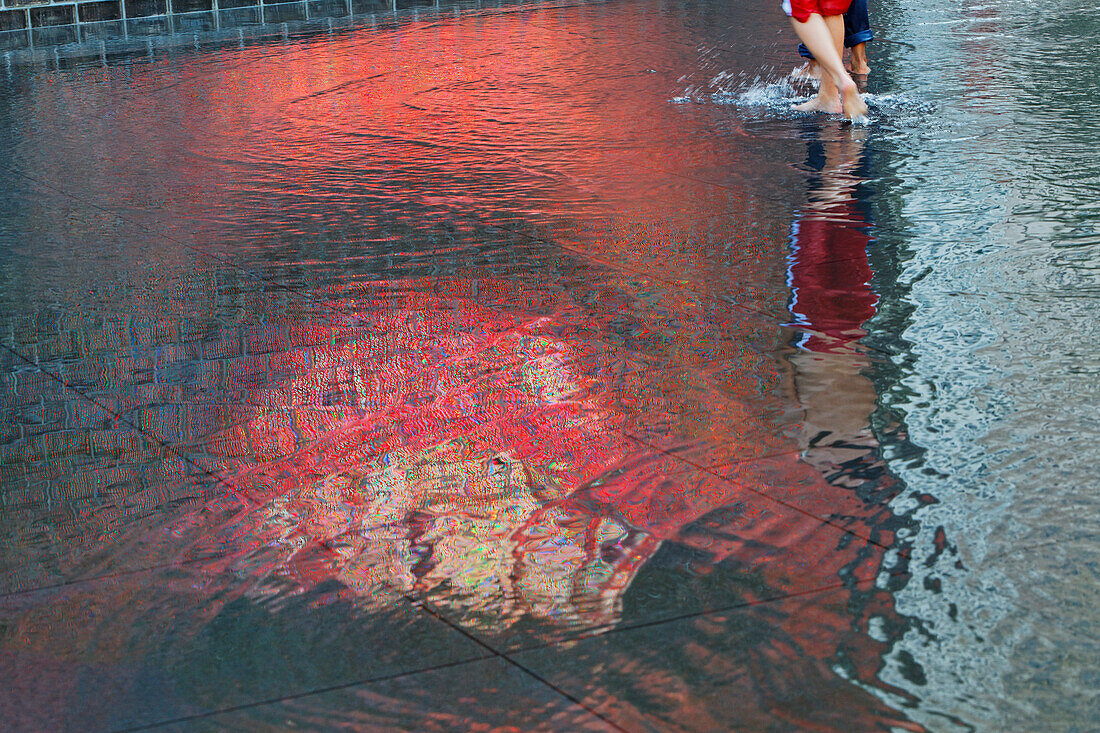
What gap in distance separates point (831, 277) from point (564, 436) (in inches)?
45.7

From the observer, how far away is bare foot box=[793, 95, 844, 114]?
562cm

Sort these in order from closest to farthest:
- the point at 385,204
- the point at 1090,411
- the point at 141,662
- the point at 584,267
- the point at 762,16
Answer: the point at 141,662 < the point at 1090,411 < the point at 584,267 < the point at 385,204 < the point at 762,16

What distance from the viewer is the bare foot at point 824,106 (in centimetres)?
562

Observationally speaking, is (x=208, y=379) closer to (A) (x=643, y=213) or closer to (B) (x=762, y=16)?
(A) (x=643, y=213)

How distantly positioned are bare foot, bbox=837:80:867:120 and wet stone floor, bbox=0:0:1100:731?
0.56ft

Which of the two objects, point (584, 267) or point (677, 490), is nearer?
point (677, 490)

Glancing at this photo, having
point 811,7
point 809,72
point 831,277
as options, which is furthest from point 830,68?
point 831,277

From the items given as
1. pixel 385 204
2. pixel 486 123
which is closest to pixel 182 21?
pixel 486 123

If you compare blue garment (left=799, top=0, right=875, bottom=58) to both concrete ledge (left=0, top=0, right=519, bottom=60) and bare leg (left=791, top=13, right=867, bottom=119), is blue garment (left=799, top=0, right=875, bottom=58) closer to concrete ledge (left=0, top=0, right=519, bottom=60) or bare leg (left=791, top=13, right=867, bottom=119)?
bare leg (left=791, top=13, right=867, bottom=119)

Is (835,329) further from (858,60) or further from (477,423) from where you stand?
(858,60)

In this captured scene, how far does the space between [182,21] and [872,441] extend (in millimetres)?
11055

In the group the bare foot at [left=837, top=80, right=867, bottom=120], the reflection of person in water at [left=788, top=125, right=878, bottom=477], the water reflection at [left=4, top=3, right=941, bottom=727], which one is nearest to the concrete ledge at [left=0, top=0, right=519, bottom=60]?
the water reflection at [left=4, top=3, right=941, bottom=727]

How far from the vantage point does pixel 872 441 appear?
222 centimetres

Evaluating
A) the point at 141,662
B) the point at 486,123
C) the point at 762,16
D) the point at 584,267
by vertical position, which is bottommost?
the point at 141,662
